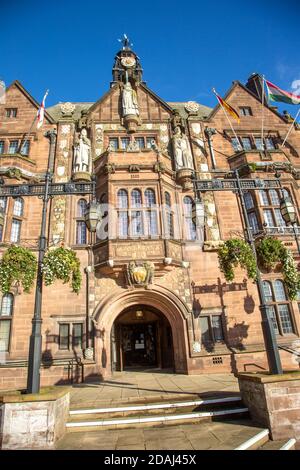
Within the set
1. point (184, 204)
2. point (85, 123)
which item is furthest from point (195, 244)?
point (85, 123)

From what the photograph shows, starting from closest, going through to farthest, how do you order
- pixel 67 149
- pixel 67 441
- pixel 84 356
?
1. pixel 67 441
2. pixel 84 356
3. pixel 67 149

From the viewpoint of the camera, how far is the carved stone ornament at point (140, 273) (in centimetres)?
1361

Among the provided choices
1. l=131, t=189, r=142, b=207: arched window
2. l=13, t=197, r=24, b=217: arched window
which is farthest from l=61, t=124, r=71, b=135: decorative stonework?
l=131, t=189, r=142, b=207: arched window

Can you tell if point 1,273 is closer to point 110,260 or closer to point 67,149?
point 110,260

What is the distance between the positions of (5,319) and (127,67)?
19.2 m

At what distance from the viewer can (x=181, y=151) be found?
56.1ft

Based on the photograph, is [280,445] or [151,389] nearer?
[280,445]

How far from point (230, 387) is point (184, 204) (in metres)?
10.2

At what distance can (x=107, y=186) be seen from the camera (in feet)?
50.7

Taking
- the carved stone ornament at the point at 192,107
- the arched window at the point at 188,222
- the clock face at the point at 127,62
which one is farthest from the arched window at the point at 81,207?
the clock face at the point at 127,62

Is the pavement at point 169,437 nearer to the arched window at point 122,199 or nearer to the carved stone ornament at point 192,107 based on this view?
the arched window at point 122,199

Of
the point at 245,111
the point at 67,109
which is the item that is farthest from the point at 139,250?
the point at 245,111

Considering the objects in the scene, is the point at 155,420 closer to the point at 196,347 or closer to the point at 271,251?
the point at 196,347

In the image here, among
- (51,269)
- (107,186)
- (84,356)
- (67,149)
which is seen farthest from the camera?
(67,149)
